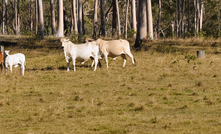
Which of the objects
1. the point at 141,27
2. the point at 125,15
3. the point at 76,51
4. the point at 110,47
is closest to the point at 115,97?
the point at 76,51

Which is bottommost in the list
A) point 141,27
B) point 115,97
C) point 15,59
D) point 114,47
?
point 115,97

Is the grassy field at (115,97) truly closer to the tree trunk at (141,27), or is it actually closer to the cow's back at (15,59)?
the cow's back at (15,59)

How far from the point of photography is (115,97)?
13.2 meters

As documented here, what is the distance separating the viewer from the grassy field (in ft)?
31.4

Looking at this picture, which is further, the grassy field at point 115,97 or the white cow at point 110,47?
the white cow at point 110,47

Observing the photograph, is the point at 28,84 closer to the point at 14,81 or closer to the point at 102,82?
the point at 14,81

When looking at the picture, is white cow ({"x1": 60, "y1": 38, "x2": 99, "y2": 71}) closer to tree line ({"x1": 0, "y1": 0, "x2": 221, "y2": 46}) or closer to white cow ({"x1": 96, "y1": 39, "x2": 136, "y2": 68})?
white cow ({"x1": 96, "y1": 39, "x2": 136, "y2": 68})

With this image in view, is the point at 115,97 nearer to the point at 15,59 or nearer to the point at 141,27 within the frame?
the point at 15,59

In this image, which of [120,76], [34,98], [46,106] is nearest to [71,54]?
[120,76]

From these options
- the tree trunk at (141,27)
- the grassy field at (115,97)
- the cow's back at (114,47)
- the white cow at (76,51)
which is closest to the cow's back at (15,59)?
the grassy field at (115,97)

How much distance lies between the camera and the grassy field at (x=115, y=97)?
31.4ft

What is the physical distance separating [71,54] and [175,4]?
50.7 meters

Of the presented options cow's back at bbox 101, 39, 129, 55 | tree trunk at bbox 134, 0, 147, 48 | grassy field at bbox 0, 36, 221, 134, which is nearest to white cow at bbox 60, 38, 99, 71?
grassy field at bbox 0, 36, 221, 134

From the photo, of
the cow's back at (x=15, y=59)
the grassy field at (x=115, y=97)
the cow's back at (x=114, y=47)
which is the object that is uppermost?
the cow's back at (x=114, y=47)
